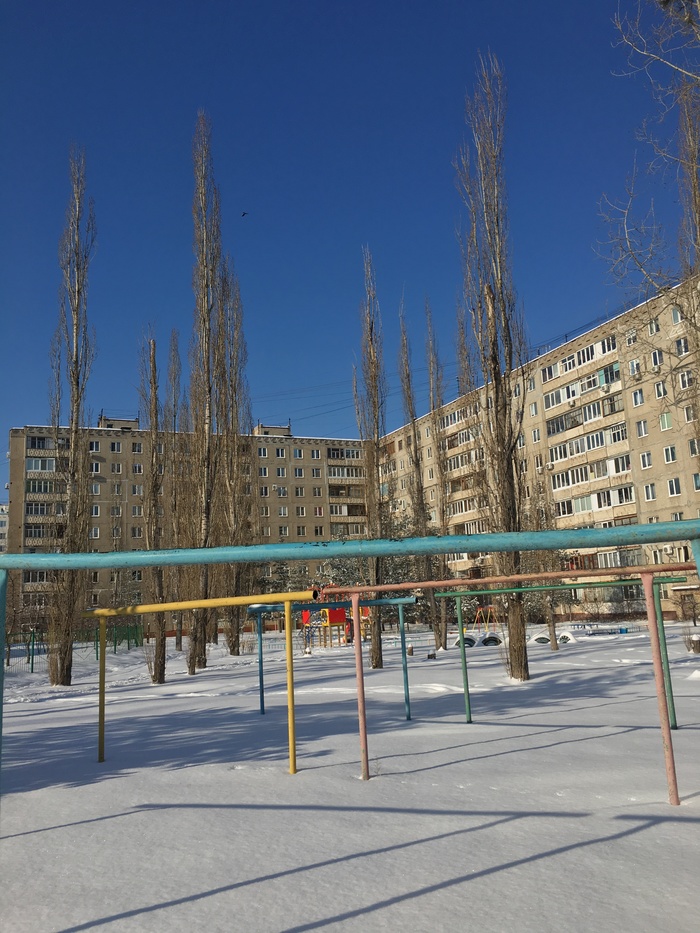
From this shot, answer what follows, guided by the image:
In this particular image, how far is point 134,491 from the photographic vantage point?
62.5m

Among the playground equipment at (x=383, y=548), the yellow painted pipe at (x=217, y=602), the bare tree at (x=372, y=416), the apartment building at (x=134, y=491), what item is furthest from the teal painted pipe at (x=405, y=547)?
the apartment building at (x=134, y=491)

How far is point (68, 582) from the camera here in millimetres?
15883

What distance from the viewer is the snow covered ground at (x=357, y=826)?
2.63 meters

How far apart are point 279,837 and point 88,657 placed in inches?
1094

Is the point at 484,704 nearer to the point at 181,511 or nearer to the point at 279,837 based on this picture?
the point at 279,837

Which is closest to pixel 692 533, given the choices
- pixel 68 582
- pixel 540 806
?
pixel 540 806

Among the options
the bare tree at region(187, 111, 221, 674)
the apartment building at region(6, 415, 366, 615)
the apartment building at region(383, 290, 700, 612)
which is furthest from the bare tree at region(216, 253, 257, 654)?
the apartment building at region(6, 415, 366, 615)

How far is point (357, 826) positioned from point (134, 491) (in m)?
61.7

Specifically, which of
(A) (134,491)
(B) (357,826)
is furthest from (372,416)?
(A) (134,491)

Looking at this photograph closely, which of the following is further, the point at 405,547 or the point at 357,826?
the point at 357,826

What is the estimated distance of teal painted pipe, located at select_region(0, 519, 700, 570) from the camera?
8.00 ft

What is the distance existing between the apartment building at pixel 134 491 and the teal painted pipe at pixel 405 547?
48.7m

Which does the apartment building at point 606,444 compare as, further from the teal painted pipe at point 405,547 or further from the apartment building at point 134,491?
the teal painted pipe at point 405,547

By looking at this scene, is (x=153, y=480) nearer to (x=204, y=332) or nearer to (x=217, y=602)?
(x=204, y=332)
